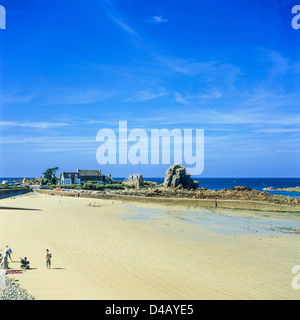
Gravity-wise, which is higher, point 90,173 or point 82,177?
point 90,173

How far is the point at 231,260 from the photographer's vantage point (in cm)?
1460

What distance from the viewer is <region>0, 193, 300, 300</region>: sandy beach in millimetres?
10508

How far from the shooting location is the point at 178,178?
83312mm

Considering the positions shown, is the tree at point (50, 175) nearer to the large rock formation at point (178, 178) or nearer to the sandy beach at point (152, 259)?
the large rock formation at point (178, 178)

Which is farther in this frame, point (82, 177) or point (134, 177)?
point (134, 177)

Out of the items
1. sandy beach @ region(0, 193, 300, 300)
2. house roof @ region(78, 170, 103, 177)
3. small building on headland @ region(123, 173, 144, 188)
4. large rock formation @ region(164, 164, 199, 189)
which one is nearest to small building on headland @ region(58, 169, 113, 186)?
house roof @ region(78, 170, 103, 177)

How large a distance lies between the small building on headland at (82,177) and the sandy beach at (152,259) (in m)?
63.9

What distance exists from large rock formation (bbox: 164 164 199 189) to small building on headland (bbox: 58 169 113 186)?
1990 centimetres

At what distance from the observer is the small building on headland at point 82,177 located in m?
87.6

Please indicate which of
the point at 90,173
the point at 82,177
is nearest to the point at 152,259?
the point at 82,177

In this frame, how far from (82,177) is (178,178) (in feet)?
94.6

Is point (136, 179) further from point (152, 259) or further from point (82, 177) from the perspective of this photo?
point (152, 259)
